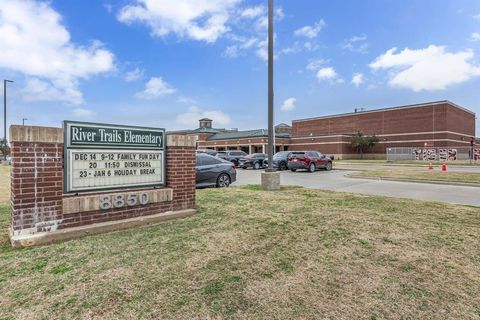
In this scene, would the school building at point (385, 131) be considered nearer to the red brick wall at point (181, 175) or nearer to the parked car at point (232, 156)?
the parked car at point (232, 156)

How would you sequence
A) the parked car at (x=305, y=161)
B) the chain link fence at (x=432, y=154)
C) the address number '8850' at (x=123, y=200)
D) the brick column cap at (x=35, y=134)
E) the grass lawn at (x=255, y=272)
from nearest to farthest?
the grass lawn at (x=255, y=272), the brick column cap at (x=35, y=134), the address number '8850' at (x=123, y=200), the parked car at (x=305, y=161), the chain link fence at (x=432, y=154)

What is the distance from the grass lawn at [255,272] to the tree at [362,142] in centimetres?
5337

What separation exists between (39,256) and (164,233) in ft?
5.62

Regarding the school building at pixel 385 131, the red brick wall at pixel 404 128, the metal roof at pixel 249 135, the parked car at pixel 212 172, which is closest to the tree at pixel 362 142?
the school building at pixel 385 131

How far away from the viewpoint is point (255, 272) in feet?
11.8

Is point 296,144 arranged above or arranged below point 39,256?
above

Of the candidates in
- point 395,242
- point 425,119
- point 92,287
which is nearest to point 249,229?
point 395,242

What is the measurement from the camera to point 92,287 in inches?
125

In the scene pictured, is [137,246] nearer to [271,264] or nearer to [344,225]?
[271,264]

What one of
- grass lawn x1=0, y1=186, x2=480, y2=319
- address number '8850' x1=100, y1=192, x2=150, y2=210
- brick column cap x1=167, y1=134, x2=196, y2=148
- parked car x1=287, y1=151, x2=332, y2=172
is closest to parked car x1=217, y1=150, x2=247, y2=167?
parked car x1=287, y1=151, x2=332, y2=172

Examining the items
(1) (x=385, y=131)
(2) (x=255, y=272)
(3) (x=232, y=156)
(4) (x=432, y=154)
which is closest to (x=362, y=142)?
(1) (x=385, y=131)

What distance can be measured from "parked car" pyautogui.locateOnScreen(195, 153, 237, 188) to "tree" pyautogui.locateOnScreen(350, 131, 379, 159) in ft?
159

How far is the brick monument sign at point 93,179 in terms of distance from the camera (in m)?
→ 4.36

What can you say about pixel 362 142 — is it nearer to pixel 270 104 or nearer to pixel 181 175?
pixel 270 104
